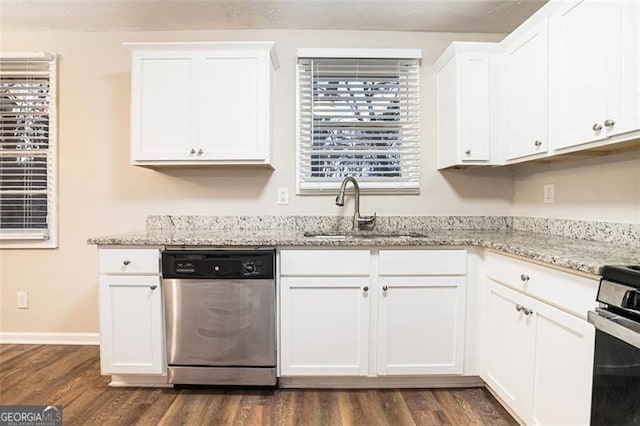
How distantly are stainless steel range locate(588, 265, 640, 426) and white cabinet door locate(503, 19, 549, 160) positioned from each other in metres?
0.92

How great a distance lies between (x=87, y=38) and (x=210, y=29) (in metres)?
0.90

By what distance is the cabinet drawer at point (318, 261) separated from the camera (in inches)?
74.7

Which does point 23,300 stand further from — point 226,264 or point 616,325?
point 616,325

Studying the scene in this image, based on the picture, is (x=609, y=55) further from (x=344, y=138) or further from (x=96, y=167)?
(x=96, y=167)

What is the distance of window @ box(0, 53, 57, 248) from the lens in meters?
2.51

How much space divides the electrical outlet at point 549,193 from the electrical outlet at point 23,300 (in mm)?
3689

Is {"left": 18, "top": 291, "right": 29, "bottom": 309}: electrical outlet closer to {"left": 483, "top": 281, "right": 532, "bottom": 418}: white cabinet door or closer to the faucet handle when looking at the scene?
the faucet handle

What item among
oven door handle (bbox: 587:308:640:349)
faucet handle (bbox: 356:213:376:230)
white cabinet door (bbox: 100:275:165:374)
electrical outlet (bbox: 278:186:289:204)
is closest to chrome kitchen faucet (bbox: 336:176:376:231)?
faucet handle (bbox: 356:213:376:230)

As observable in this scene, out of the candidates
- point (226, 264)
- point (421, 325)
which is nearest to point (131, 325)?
point (226, 264)

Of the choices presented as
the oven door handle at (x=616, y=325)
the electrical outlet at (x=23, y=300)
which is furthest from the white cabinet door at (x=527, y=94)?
the electrical outlet at (x=23, y=300)

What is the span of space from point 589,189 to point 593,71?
0.68m

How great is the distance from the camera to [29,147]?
8.27ft

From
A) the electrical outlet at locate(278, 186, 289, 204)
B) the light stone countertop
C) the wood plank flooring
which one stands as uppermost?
the electrical outlet at locate(278, 186, 289, 204)

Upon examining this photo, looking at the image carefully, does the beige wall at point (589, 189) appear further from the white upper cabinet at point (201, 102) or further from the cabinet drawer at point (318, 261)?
the white upper cabinet at point (201, 102)
